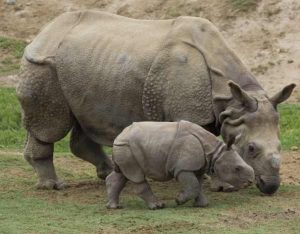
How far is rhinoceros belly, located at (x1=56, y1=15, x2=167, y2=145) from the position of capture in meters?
10.5

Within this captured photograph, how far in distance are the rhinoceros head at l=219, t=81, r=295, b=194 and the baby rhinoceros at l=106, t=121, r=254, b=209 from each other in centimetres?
36

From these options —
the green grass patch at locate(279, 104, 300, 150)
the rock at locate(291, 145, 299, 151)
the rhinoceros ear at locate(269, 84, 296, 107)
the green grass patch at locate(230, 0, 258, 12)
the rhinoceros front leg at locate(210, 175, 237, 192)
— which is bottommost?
the green grass patch at locate(230, 0, 258, 12)

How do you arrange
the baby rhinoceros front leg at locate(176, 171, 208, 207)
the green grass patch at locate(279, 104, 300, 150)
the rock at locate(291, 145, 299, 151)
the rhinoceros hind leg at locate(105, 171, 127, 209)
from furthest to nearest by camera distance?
the green grass patch at locate(279, 104, 300, 150) < the rock at locate(291, 145, 299, 151) < the rhinoceros hind leg at locate(105, 171, 127, 209) < the baby rhinoceros front leg at locate(176, 171, 208, 207)

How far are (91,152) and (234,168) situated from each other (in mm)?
2727

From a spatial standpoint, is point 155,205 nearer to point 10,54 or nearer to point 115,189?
point 115,189

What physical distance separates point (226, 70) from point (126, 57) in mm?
1097

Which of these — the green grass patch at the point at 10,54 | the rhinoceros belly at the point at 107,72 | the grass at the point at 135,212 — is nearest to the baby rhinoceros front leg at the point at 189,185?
the grass at the point at 135,212

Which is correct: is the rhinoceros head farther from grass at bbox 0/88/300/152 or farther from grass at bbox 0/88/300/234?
grass at bbox 0/88/300/152

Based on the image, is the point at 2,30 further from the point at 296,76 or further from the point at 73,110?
the point at 73,110

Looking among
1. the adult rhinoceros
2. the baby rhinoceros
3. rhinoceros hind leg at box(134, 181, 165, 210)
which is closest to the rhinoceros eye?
the adult rhinoceros

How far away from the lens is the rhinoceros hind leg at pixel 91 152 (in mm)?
11547

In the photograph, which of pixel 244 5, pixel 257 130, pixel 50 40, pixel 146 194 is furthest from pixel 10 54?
pixel 146 194

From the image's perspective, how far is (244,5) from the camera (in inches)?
880

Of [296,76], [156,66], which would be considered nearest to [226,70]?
[156,66]
